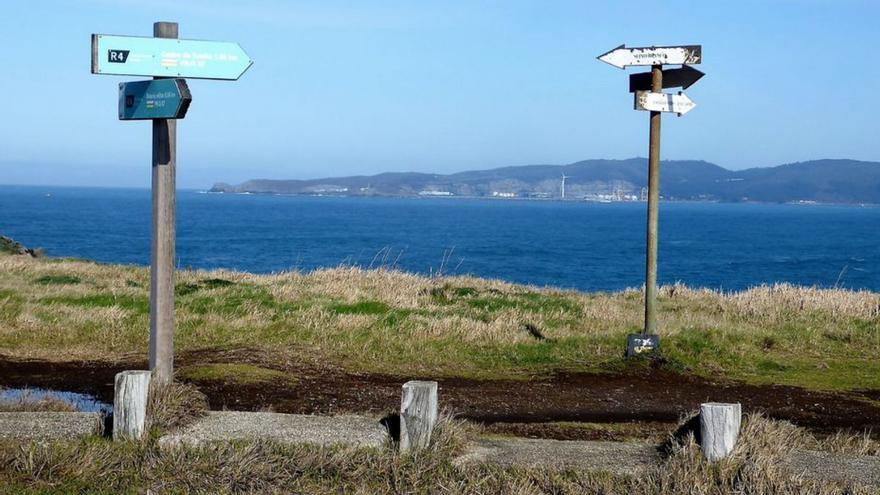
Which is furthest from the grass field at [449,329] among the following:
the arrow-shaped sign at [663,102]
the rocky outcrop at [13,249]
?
the rocky outcrop at [13,249]

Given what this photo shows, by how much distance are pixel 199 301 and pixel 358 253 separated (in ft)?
165


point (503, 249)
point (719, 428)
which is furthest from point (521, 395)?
point (503, 249)

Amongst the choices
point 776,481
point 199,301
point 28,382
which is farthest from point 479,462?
point 199,301

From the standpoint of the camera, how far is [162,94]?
800 cm

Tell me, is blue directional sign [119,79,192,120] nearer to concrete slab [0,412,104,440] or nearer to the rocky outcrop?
concrete slab [0,412,104,440]

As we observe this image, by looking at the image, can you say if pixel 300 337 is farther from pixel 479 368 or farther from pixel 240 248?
pixel 240 248

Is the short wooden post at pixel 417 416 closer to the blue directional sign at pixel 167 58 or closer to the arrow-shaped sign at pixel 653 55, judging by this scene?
the blue directional sign at pixel 167 58

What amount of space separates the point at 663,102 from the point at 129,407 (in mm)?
7849

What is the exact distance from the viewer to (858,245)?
3561 inches

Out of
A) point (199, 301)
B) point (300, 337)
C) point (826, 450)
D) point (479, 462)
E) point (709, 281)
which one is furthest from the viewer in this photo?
point (709, 281)

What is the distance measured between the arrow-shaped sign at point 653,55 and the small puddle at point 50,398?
22.8ft

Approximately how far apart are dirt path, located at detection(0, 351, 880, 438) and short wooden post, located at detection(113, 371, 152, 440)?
236cm

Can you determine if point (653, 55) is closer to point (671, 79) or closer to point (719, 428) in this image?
point (671, 79)

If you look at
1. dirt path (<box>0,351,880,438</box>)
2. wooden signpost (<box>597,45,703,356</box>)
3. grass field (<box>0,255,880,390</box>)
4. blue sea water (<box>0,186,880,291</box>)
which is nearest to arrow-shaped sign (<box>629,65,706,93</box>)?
wooden signpost (<box>597,45,703,356</box>)
